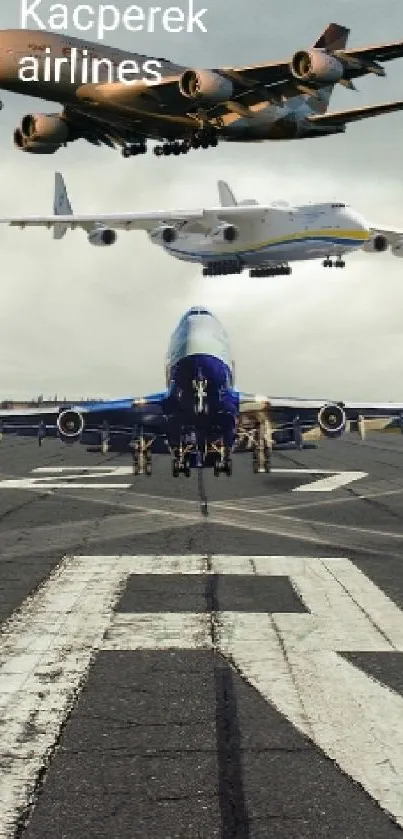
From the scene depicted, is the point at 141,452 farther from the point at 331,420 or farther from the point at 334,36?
the point at 334,36

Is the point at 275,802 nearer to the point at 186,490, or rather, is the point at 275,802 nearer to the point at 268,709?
the point at 268,709

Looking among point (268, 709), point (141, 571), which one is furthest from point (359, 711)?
point (141, 571)

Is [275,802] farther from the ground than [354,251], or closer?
closer

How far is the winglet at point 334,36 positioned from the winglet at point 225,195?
1310 inches

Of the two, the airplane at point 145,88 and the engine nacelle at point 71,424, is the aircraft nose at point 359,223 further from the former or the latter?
the engine nacelle at point 71,424

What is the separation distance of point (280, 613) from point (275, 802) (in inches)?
229

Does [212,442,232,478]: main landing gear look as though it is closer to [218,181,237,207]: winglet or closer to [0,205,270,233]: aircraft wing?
[0,205,270,233]: aircraft wing

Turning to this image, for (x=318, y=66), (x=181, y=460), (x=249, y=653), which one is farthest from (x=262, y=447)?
(x=249, y=653)

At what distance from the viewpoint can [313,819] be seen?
5.25 m

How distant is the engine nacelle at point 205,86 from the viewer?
33781 mm

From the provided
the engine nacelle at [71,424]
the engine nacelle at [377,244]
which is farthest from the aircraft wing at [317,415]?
the engine nacelle at [377,244]

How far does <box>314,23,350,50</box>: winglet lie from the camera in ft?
161

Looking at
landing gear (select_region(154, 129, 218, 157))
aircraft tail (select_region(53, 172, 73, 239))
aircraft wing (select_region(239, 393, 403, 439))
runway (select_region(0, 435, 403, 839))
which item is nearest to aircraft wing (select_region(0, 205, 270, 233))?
aircraft tail (select_region(53, 172, 73, 239))

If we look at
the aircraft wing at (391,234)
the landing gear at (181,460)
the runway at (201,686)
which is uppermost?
the aircraft wing at (391,234)
